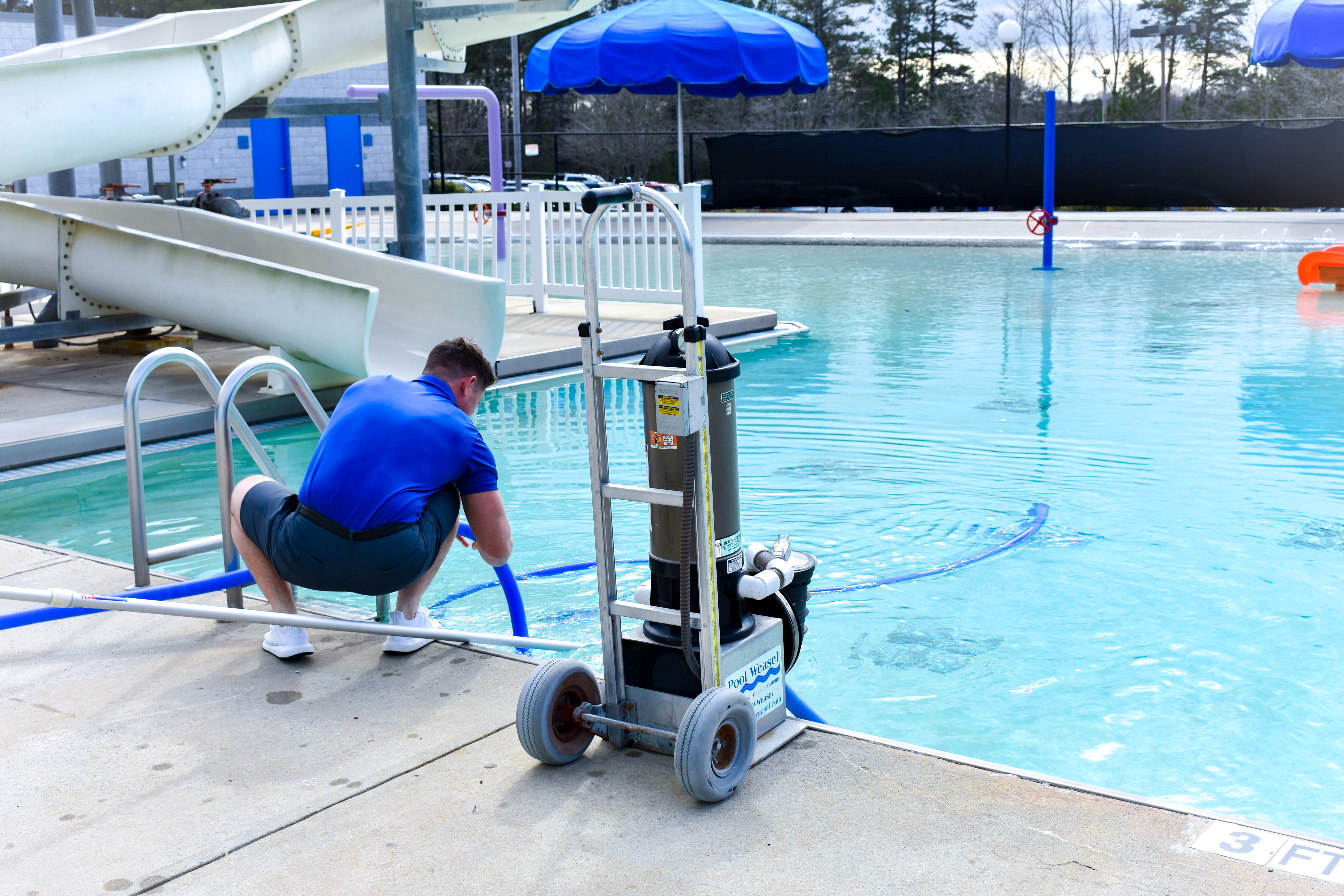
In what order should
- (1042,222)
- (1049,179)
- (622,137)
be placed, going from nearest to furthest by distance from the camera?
(1049,179) → (1042,222) → (622,137)

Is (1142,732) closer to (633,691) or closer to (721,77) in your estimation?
(633,691)

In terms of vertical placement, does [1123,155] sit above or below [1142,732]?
above

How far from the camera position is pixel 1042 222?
1775 centimetres

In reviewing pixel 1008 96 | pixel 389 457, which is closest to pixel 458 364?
pixel 389 457

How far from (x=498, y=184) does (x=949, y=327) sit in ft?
19.8

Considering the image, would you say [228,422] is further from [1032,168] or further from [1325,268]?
[1032,168]

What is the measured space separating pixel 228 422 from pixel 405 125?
7121mm

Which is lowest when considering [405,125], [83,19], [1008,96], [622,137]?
[405,125]

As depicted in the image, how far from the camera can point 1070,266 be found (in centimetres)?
1878

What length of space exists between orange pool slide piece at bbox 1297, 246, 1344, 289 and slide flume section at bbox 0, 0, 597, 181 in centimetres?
922

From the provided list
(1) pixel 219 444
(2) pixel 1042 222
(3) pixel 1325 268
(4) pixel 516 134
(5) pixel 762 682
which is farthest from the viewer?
(4) pixel 516 134

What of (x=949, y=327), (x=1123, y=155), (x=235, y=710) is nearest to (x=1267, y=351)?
(x=949, y=327)

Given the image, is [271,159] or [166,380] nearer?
[166,380]

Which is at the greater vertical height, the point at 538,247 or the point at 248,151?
the point at 248,151
